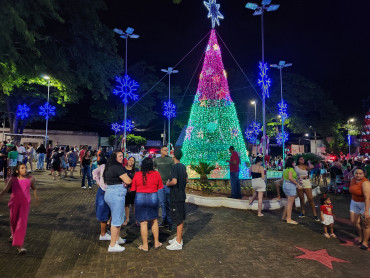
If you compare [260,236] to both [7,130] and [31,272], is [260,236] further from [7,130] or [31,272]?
[7,130]

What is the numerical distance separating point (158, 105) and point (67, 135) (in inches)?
512

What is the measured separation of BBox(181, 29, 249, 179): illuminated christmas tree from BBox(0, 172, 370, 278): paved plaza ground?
5.07m

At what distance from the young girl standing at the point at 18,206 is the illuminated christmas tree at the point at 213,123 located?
8.24 metres

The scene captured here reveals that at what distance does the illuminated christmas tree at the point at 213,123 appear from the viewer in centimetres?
1198

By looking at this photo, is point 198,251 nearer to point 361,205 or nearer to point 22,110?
point 361,205

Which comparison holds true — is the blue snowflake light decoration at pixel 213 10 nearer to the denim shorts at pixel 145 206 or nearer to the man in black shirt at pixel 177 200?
the man in black shirt at pixel 177 200

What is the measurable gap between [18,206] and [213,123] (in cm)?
899

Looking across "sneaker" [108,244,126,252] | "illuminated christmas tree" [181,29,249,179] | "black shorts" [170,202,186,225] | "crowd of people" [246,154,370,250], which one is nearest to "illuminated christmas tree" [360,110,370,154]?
"illuminated christmas tree" [181,29,249,179]

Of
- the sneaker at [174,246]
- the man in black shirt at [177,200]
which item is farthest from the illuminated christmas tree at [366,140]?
the sneaker at [174,246]

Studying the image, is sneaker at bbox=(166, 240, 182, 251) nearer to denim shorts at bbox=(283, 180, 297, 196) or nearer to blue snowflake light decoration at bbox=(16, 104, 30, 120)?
denim shorts at bbox=(283, 180, 297, 196)

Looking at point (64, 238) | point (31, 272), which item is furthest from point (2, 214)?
point (31, 272)

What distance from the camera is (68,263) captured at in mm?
4090

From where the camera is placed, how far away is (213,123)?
12.0 m

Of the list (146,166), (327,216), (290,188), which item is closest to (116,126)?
(290,188)
